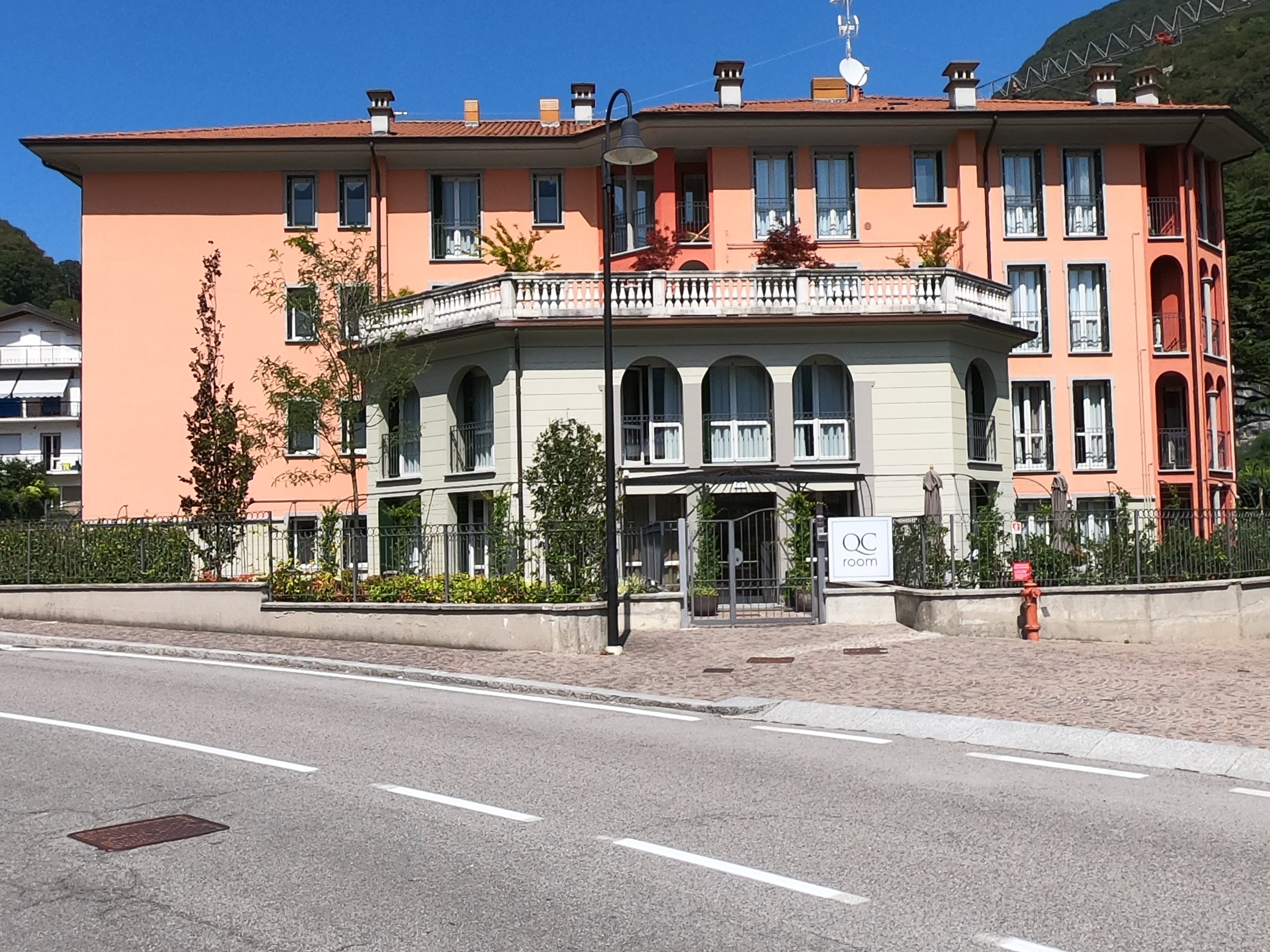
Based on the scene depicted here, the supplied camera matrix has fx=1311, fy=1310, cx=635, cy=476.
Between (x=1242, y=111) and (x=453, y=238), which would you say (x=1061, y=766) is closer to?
(x=453, y=238)

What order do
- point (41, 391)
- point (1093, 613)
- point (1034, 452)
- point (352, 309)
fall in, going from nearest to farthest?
point (1093, 613) → point (352, 309) → point (1034, 452) → point (41, 391)

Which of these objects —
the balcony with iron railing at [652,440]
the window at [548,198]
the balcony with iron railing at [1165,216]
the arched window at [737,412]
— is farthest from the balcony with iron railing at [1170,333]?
the window at [548,198]

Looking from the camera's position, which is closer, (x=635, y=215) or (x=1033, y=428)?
(x=1033, y=428)

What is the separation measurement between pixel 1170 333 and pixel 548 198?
19.3m

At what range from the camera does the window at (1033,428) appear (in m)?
38.2

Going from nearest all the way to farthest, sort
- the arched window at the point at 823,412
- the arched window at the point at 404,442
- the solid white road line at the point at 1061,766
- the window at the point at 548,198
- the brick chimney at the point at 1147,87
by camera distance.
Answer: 1. the solid white road line at the point at 1061,766
2. the arched window at the point at 823,412
3. the arched window at the point at 404,442
4. the window at the point at 548,198
5. the brick chimney at the point at 1147,87

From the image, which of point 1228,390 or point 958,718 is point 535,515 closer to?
point 958,718

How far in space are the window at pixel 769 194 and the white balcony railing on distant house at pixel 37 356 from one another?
221 feet

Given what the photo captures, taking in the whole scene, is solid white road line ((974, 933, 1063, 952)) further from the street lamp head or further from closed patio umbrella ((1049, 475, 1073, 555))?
closed patio umbrella ((1049, 475, 1073, 555))

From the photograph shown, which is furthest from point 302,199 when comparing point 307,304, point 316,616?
point 316,616

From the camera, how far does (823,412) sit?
2981 centimetres

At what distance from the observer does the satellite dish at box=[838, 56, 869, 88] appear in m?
41.8

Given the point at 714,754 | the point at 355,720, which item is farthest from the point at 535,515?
the point at 714,754

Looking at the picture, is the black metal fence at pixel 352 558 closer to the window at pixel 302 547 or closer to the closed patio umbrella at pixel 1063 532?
the window at pixel 302 547
